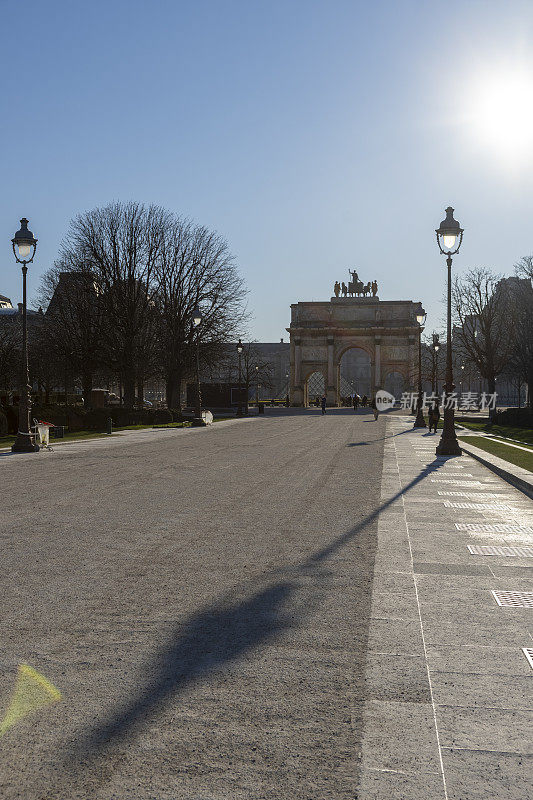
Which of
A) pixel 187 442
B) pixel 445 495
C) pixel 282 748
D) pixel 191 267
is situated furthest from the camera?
pixel 191 267

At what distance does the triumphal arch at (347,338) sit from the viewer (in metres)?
97.8

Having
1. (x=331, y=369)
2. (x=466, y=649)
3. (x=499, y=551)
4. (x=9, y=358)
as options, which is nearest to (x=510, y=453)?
(x=499, y=551)

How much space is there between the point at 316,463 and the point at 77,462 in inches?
230

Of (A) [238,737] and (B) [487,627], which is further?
(B) [487,627]

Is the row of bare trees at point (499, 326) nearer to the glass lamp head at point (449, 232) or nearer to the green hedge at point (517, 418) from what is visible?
the green hedge at point (517, 418)

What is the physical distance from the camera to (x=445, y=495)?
12.3 meters

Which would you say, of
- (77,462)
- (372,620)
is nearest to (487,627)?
(372,620)

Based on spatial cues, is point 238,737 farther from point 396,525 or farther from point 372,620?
point 396,525

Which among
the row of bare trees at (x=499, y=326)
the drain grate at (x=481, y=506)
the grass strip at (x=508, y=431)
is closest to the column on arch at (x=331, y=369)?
the row of bare trees at (x=499, y=326)

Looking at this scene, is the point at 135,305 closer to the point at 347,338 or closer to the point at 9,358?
the point at 9,358

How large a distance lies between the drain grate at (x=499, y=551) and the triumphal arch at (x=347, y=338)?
88308 mm

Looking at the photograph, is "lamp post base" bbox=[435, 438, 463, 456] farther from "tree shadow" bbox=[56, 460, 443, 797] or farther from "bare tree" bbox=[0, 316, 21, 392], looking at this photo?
"bare tree" bbox=[0, 316, 21, 392]

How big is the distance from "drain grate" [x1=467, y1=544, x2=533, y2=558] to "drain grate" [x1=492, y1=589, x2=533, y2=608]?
153 centimetres

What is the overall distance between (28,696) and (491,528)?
6496 millimetres
